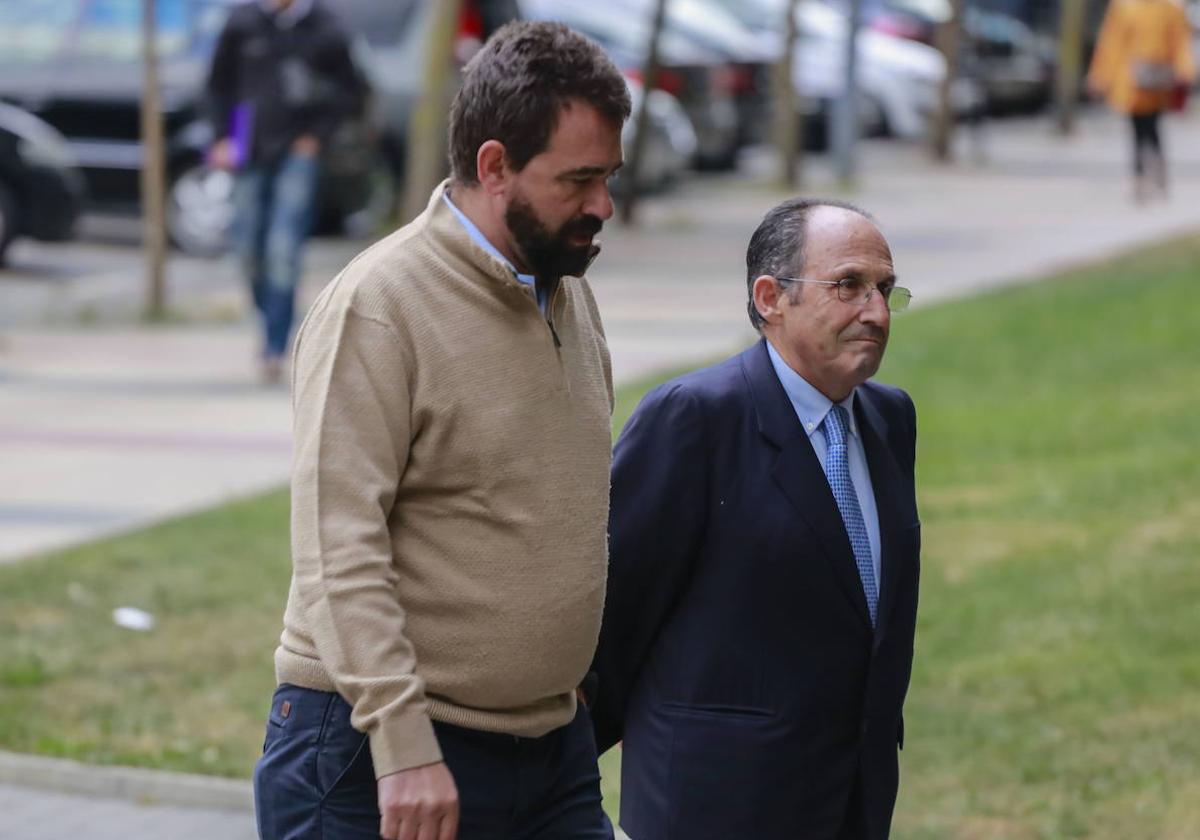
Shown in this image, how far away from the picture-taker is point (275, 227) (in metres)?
10.7

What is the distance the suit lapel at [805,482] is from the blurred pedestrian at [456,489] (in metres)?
0.42

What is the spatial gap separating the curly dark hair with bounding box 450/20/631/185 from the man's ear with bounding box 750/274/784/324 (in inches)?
22.9

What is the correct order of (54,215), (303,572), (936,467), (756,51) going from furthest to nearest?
(756,51), (54,215), (936,467), (303,572)

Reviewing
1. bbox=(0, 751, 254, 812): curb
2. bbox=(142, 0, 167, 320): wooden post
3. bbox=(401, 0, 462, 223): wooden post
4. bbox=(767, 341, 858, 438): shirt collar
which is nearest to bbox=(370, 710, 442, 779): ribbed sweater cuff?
bbox=(767, 341, 858, 438): shirt collar

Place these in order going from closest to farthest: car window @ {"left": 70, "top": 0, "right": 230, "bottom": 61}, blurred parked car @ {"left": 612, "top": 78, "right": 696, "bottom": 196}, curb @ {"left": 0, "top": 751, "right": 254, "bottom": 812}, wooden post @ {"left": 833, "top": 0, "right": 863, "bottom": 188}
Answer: curb @ {"left": 0, "top": 751, "right": 254, "bottom": 812}
car window @ {"left": 70, "top": 0, "right": 230, "bottom": 61}
blurred parked car @ {"left": 612, "top": 78, "right": 696, "bottom": 196}
wooden post @ {"left": 833, "top": 0, "right": 863, "bottom": 188}

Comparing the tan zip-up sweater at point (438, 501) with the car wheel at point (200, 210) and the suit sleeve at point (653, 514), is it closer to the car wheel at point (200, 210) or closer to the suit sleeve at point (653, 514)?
the suit sleeve at point (653, 514)

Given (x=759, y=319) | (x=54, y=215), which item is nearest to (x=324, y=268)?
(x=54, y=215)

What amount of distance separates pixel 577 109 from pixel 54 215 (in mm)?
12911

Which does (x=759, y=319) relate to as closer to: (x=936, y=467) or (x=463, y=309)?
(x=463, y=309)

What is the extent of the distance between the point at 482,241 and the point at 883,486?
0.86 m

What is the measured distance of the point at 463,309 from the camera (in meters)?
2.88

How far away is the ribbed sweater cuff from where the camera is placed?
2713 millimetres

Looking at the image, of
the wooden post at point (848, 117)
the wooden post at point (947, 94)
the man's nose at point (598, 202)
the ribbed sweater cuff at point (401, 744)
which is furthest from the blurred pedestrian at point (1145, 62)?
the ribbed sweater cuff at point (401, 744)

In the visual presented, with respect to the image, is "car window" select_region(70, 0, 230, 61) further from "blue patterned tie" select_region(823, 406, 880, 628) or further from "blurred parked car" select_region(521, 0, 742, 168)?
"blue patterned tie" select_region(823, 406, 880, 628)
